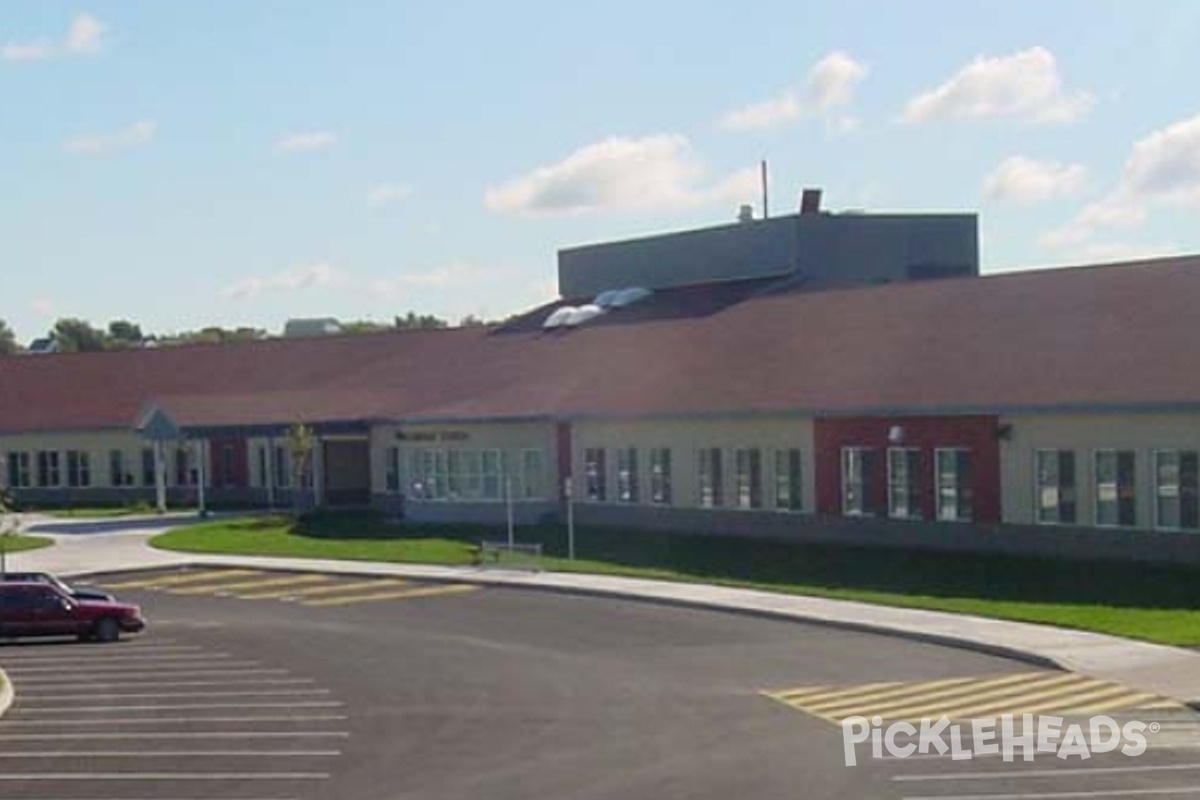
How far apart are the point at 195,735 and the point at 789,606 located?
17.0m

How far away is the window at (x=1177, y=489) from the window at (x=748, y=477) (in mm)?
14172

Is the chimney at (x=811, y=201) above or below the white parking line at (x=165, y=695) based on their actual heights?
above

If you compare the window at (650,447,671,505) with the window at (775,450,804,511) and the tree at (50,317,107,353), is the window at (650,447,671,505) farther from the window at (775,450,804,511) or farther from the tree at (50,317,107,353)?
the tree at (50,317,107,353)

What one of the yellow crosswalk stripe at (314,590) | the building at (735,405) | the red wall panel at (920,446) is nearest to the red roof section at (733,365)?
the building at (735,405)

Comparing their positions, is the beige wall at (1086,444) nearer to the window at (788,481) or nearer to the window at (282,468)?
the window at (788,481)

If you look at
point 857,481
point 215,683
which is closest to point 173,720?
point 215,683

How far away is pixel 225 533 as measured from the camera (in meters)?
67.1

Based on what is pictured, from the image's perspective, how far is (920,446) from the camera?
51062 mm

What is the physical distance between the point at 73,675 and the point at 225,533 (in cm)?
3163

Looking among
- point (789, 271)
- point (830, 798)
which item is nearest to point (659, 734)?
point (830, 798)

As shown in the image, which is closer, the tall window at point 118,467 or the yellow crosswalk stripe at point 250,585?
the yellow crosswalk stripe at point 250,585

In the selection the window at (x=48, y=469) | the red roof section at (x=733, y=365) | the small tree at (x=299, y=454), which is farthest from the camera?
the window at (x=48, y=469)

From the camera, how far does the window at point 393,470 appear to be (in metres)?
74.4

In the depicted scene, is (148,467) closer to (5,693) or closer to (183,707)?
(5,693)
